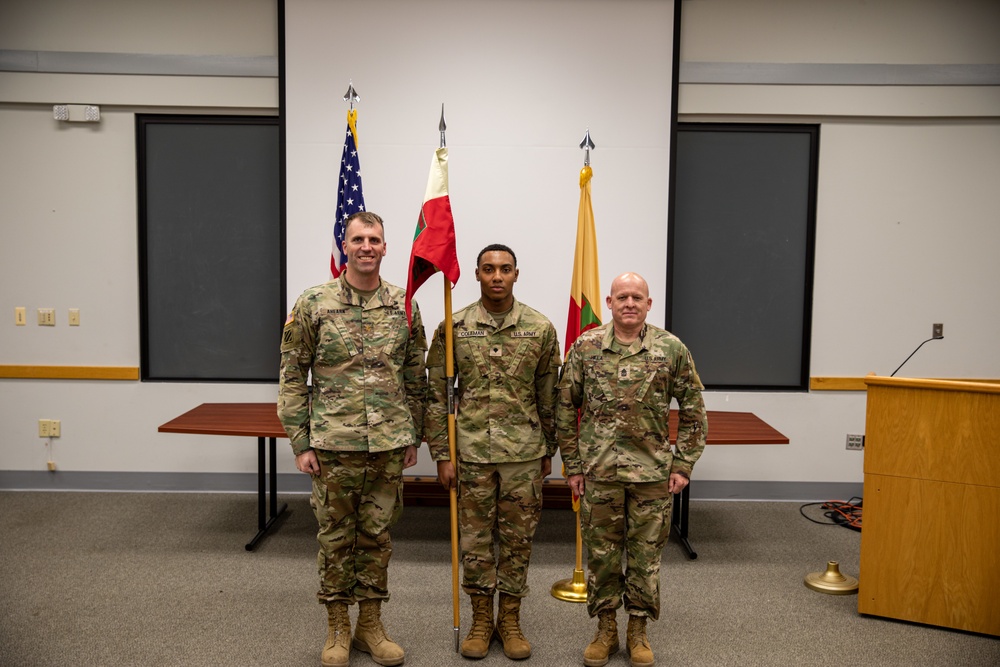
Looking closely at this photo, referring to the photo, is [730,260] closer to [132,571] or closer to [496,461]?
[496,461]

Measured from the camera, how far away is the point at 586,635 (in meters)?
2.95

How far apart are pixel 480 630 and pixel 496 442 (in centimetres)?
73

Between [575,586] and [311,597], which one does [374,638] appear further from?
[575,586]

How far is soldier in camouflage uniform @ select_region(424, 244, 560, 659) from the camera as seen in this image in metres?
2.75

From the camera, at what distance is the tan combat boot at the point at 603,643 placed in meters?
2.69

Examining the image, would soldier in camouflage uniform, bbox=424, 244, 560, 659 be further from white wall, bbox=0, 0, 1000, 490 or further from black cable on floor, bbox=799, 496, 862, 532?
black cable on floor, bbox=799, 496, 862, 532

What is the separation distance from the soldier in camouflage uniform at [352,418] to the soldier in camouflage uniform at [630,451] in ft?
2.23

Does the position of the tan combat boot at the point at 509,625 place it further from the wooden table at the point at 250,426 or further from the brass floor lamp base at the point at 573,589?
the wooden table at the point at 250,426

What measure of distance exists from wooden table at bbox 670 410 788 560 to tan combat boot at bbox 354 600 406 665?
176 cm

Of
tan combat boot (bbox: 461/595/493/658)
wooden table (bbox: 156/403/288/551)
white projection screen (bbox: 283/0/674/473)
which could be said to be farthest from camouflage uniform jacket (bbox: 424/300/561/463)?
white projection screen (bbox: 283/0/674/473)

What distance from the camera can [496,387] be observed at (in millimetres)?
2787

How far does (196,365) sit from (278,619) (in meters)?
2.30

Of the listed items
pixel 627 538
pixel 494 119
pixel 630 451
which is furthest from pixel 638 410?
pixel 494 119

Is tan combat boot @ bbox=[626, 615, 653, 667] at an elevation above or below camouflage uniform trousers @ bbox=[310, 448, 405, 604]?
below
